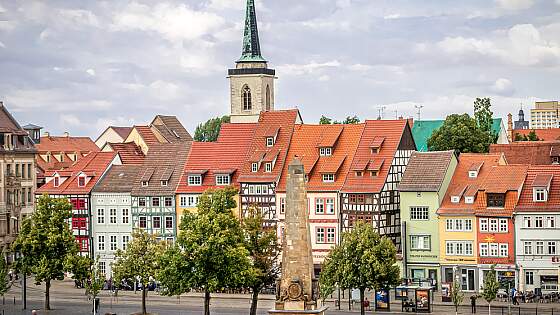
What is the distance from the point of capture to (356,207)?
12162cm

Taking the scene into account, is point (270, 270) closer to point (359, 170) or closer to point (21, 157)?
point (359, 170)

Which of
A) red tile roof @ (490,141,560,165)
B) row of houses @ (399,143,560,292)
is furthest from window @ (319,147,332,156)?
red tile roof @ (490,141,560,165)

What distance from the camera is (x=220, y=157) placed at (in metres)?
131

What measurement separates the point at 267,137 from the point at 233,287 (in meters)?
32.8

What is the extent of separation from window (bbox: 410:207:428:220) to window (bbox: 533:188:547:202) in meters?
9.64

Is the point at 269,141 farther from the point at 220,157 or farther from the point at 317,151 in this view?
the point at 317,151

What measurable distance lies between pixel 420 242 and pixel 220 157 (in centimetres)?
2209

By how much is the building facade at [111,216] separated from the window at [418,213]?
28564 millimetres

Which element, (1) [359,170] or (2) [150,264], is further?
(1) [359,170]

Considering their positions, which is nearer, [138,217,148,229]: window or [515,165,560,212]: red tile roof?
[515,165,560,212]: red tile roof

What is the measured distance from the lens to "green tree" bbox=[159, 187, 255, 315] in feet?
315

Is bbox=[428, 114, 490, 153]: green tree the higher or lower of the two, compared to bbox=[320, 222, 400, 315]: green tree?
higher

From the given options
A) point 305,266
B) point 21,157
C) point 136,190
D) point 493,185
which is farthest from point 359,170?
point 305,266

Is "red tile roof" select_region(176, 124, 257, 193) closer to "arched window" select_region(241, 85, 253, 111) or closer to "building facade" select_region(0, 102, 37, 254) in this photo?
"building facade" select_region(0, 102, 37, 254)
